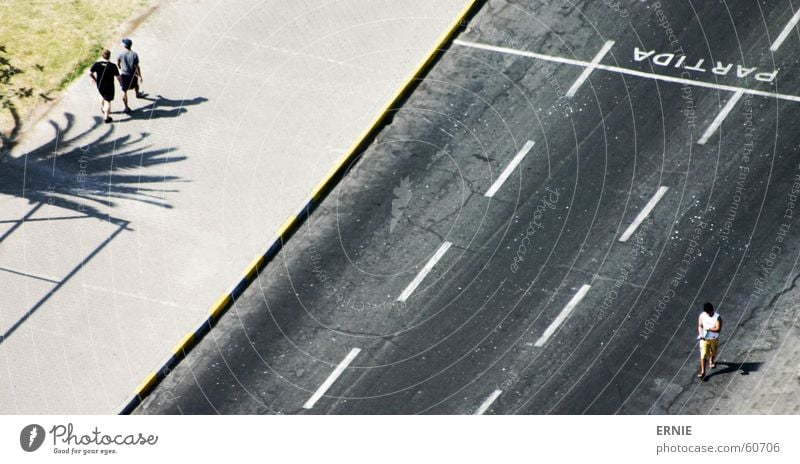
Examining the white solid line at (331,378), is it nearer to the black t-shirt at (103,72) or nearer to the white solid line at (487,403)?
the white solid line at (487,403)

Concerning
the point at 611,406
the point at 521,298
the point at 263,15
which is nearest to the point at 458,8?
the point at 263,15

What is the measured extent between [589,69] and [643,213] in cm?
385

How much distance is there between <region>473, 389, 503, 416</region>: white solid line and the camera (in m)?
35.2

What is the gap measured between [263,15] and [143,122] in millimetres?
4009

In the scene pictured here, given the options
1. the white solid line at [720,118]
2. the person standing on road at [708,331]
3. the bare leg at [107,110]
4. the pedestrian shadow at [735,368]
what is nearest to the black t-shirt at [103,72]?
the bare leg at [107,110]

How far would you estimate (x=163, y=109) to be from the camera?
37.7m

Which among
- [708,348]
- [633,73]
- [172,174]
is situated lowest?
[172,174]

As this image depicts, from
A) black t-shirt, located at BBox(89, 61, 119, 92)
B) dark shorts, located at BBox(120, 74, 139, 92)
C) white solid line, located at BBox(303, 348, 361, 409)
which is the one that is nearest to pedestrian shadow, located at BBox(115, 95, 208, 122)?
dark shorts, located at BBox(120, 74, 139, 92)

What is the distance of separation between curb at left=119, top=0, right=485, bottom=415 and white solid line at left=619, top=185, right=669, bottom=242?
245 inches

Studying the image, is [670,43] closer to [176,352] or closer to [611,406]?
[611,406]

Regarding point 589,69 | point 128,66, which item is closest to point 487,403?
point 589,69

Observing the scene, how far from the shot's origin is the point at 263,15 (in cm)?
3822

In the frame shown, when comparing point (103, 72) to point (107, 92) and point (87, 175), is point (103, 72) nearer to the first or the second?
point (107, 92)

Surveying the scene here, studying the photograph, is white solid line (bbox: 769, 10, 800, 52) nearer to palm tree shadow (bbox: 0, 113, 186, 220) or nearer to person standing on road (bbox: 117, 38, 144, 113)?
palm tree shadow (bbox: 0, 113, 186, 220)
